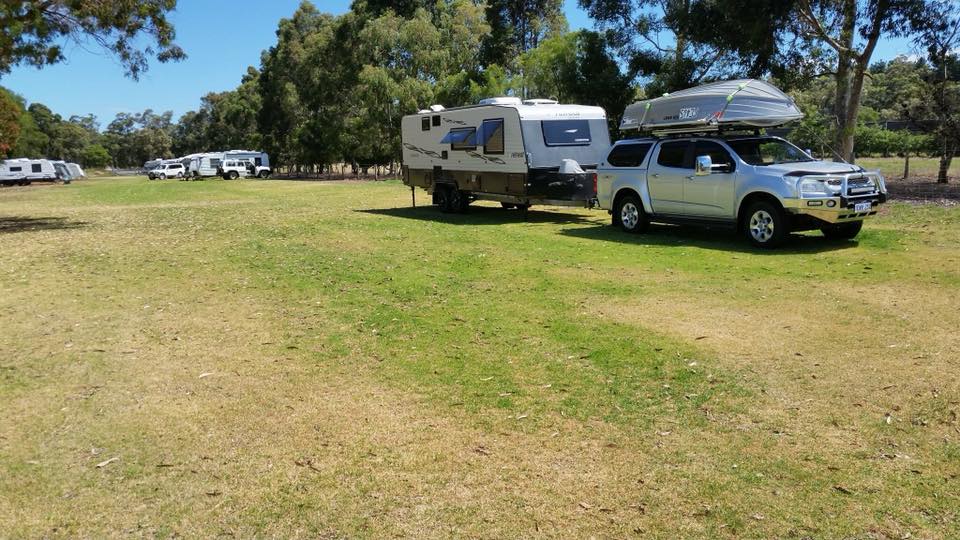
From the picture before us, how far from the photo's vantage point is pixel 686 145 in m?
12.7

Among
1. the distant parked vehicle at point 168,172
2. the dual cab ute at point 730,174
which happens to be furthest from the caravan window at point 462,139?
the distant parked vehicle at point 168,172

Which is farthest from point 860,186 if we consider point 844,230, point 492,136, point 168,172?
point 168,172

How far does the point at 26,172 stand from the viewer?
60.0m

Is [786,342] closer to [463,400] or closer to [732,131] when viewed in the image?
[463,400]

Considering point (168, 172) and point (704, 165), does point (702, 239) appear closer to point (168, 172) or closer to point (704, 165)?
point (704, 165)

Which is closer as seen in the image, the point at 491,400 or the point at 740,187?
the point at 491,400

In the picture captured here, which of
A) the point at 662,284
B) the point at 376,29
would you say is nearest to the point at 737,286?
the point at 662,284

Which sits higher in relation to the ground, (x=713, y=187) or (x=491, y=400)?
(x=713, y=187)

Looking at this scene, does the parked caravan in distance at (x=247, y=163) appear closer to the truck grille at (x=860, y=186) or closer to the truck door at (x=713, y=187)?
the truck door at (x=713, y=187)

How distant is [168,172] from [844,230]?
212 ft

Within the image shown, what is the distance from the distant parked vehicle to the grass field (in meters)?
59.6

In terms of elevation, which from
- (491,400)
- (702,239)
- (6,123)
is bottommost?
(491,400)

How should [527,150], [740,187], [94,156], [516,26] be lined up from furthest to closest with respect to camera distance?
[94,156] → [516,26] → [527,150] → [740,187]

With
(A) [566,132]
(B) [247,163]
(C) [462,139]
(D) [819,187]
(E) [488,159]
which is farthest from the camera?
(B) [247,163]
